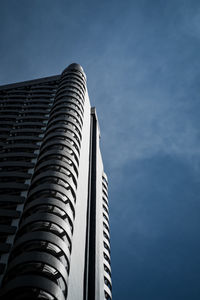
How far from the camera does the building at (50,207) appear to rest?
2469 centimetres

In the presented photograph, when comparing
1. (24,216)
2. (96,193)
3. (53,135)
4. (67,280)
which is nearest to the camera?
(67,280)

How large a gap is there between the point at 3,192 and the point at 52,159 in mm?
9654

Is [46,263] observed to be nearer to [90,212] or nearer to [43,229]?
[43,229]

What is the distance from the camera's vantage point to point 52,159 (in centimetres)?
3709

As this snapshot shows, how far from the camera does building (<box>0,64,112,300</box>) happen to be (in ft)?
81.0

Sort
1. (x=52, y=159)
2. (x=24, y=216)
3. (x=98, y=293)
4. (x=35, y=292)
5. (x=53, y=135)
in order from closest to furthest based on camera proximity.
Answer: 1. (x=35, y=292)
2. (x=24, y=216)
3. (x=98, y=293)
4. (x=52, y=159)
5. (x=53, y=135)

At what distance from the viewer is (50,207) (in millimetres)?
30953

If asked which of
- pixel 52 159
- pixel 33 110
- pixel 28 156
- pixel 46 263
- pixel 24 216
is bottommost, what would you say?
pixel 46 263

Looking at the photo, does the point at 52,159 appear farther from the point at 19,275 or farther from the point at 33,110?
the point at 33,110

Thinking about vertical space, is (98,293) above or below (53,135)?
below

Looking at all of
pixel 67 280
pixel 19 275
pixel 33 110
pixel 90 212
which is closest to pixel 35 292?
pixel 19 275

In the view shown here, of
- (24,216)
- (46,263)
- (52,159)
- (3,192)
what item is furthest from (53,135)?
(46,263)

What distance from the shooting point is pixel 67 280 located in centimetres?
2558

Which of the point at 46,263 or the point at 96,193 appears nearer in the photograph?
the point at 46,263
